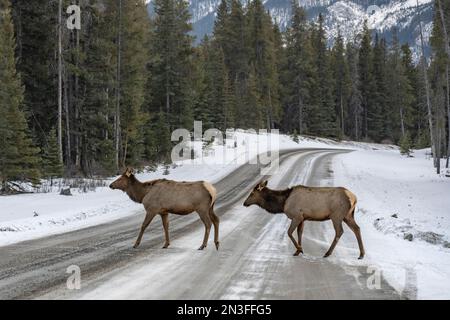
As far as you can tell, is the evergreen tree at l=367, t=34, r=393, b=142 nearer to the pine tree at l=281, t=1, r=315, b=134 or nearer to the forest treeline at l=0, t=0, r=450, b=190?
the forest treeline at l=0, t=0, r=450, b=190

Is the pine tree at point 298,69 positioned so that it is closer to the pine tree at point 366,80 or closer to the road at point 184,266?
the pine tree at point 366,80

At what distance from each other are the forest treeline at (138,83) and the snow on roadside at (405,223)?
668cm

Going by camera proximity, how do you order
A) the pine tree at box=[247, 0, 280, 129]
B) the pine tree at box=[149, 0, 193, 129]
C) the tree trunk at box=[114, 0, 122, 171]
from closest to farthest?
the tree trunk at box=[114, 0, 122, 171] → the pine tree at box=[149, 0, 193, 129] → the pine tree at box=[247, 0, 280, 129]

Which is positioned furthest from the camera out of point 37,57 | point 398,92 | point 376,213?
point 398,92

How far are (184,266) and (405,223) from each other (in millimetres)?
7665

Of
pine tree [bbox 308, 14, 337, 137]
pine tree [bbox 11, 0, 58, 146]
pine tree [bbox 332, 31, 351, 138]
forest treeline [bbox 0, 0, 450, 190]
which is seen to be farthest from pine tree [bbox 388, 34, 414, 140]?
pine tree [bbox 11, 0, 58, 146]

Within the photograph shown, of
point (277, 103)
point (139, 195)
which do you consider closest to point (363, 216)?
point (139, 195)

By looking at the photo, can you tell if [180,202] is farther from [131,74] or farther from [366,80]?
[366,80]

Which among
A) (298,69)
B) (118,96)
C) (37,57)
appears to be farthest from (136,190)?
(298,69)

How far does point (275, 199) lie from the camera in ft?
34.2

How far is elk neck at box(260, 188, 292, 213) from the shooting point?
10.3m

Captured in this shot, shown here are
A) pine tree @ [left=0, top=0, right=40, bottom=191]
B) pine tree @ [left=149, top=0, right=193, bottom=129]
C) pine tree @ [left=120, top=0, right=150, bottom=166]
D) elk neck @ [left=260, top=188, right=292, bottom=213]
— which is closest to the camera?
elk neck @ [left=260, top=188, right=292, bottom=213]

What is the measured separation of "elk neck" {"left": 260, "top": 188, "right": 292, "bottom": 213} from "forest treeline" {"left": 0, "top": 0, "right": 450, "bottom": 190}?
43.3ft
